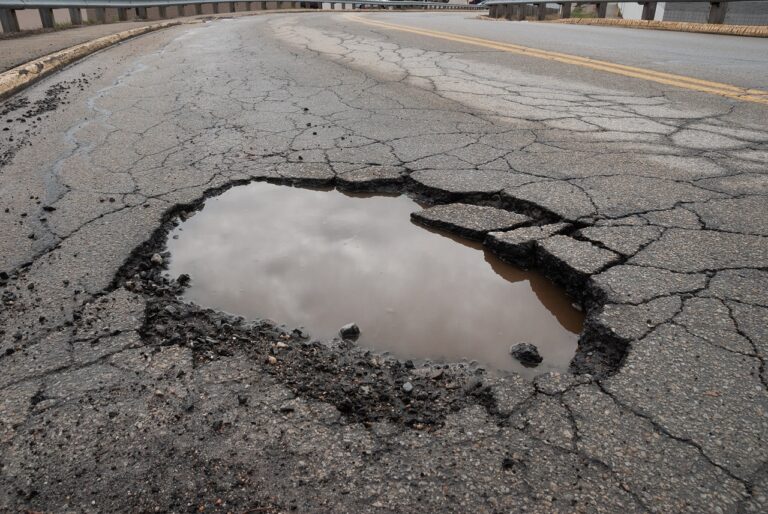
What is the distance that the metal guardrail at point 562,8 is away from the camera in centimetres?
1134

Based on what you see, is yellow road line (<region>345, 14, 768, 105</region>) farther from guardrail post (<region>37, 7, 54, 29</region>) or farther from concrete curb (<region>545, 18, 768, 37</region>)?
guardrail post (<region>37, 7, 54, 29</region>)

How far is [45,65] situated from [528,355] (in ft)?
24.3

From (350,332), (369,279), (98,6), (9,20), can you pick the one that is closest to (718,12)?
(369,279)

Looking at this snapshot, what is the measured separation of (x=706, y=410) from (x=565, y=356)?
0.57m

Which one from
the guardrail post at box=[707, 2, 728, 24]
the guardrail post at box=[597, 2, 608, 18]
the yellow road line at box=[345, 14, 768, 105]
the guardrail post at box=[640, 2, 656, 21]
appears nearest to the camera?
the yellow road line at box=[345, 14, 768, 105]

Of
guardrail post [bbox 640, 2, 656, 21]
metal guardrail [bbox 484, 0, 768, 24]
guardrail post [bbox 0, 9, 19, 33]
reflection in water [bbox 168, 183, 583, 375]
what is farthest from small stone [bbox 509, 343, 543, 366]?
guardrail post [bbox 640, 2, 656, 21]

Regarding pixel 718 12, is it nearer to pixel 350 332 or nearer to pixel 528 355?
pixel 528 355

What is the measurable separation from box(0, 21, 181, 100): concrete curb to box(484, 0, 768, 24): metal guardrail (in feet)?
35.4

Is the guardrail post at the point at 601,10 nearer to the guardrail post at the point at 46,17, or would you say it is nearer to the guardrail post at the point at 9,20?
the guardrail post at the point at 46,17

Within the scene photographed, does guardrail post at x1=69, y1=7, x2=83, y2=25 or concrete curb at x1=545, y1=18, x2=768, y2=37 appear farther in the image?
guardrail post at x1=69, y1=7, x2=83, y2=25

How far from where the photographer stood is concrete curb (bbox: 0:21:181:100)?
6.00 metres

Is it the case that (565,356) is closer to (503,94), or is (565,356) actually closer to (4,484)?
(4,484)

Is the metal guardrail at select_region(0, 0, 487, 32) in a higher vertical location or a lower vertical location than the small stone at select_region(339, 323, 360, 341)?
higher

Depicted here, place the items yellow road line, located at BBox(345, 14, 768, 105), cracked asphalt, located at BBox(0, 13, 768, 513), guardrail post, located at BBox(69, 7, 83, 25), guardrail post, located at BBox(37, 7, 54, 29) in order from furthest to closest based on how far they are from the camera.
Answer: guardrail post, located at BBox(69, 7, 83, 25), guardrail post, located at BBox(37, 7, 54, 29), yellow road line, located at BBox(345, 14, 768, 105), cracked asphalt, located at BBox(0, 13, 768, 513)
